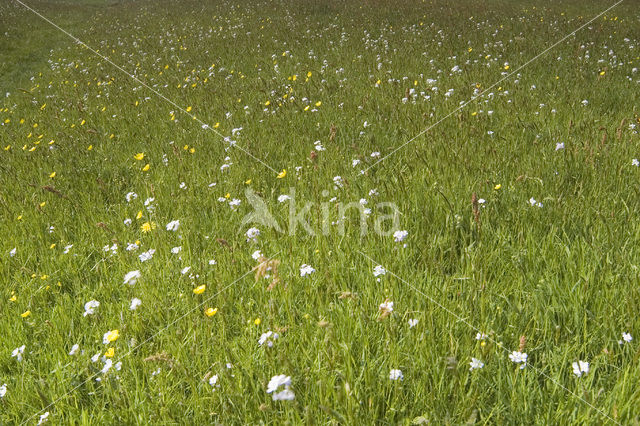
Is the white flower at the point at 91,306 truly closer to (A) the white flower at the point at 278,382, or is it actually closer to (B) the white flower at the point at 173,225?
(B) the white flower at the point at 173,225

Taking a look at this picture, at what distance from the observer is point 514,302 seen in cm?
211

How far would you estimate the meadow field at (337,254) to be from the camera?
182 cm

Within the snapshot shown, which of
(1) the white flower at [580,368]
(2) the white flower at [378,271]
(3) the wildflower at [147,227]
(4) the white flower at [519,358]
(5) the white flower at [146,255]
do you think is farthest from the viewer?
(3) the wildflower at [147,227]

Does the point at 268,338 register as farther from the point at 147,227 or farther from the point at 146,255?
the point at 147,227

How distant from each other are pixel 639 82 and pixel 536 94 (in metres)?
1.38

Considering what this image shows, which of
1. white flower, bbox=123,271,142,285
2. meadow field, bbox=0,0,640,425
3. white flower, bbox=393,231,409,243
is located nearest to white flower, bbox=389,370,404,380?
meadow field, bbox=0,0,640,425

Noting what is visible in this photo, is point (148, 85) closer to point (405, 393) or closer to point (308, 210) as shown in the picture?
point (308, 210)

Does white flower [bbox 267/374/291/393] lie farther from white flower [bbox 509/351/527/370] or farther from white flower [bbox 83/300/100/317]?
white flower [bbox 83/300/100/317]

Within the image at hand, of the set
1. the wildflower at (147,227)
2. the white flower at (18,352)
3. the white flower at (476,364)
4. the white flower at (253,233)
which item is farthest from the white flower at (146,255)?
the white flower at (476,364)

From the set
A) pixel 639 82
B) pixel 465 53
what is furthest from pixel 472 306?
pixel 465 53

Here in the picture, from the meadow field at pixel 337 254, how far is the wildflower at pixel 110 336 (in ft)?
0.05

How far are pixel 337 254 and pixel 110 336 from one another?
1278 millimetres

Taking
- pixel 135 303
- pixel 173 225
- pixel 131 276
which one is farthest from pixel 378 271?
pixel 173 225

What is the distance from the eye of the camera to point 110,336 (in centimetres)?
223
